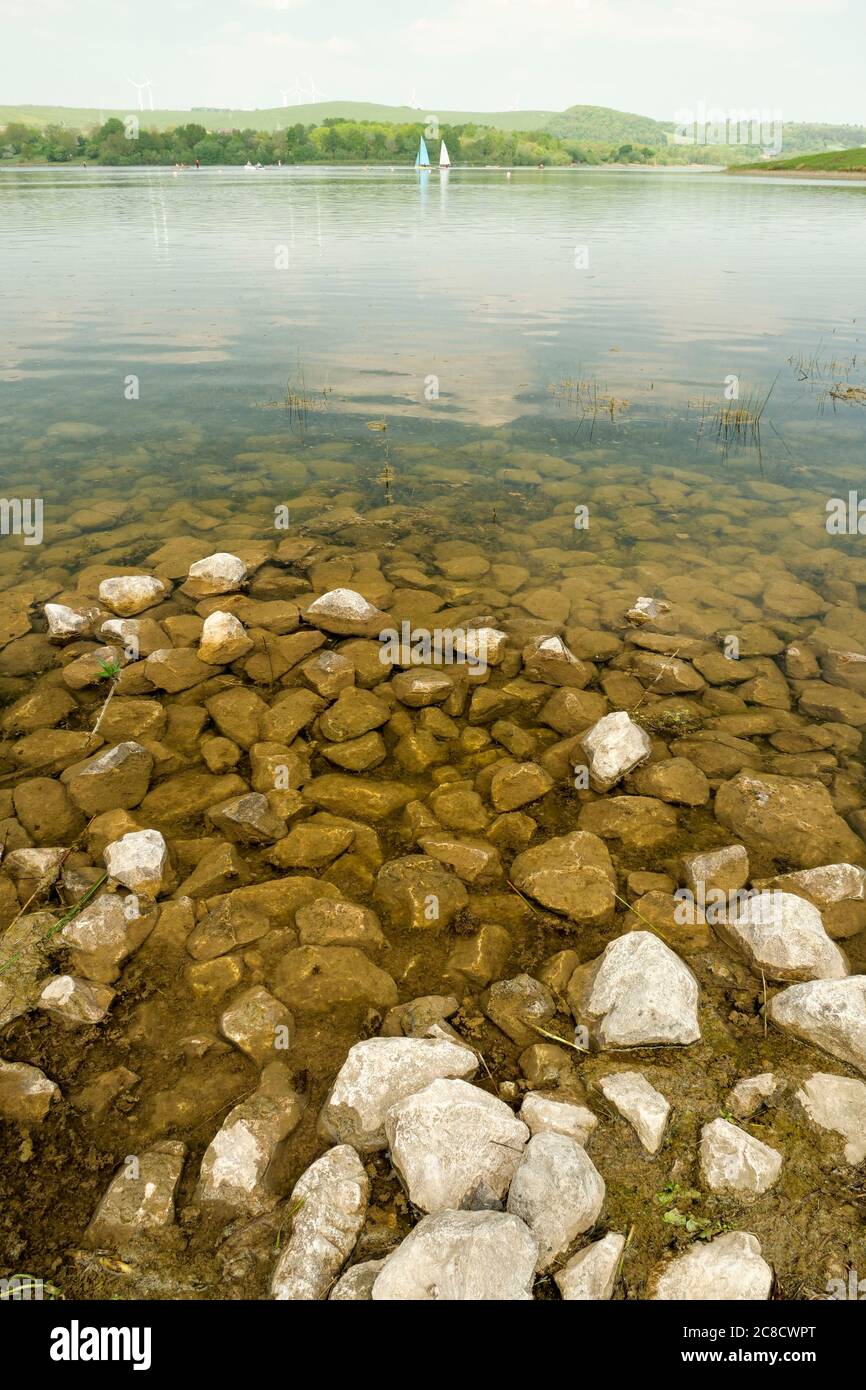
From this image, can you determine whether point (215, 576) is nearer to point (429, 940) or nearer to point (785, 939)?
point (429, 940)

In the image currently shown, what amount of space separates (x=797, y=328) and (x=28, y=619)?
21.8 m

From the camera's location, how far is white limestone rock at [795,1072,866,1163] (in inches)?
140

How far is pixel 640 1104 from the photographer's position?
144 inches

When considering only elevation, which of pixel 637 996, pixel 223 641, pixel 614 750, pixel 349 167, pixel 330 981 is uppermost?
pixel 349 167

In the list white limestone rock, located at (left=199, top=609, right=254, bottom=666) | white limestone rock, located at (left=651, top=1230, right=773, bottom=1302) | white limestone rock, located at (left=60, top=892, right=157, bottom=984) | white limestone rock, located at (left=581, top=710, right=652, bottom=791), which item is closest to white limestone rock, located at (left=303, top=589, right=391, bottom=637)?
white limestone rock, located at (left=199, top=609, right=254, bottom=666)

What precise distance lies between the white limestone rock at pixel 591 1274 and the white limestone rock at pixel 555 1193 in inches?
3.2

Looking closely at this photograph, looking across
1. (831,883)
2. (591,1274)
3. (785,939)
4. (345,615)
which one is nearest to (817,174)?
(345,615)

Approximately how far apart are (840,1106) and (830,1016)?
445 millimetres

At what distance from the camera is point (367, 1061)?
149 inches

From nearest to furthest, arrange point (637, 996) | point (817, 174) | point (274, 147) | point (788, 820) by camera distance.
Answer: point (637, 996), point (788, 820), point (817, 174), point (274, 147)

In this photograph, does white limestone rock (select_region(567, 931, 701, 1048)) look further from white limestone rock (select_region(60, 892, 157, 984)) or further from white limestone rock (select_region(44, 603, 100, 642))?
white limestone rock (select_region(44, 603, 100, 642))

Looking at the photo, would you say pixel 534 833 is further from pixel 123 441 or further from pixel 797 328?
pixel 797 328

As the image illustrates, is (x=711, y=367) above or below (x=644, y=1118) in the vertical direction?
above

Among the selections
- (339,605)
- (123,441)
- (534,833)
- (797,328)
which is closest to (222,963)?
(534,833)
